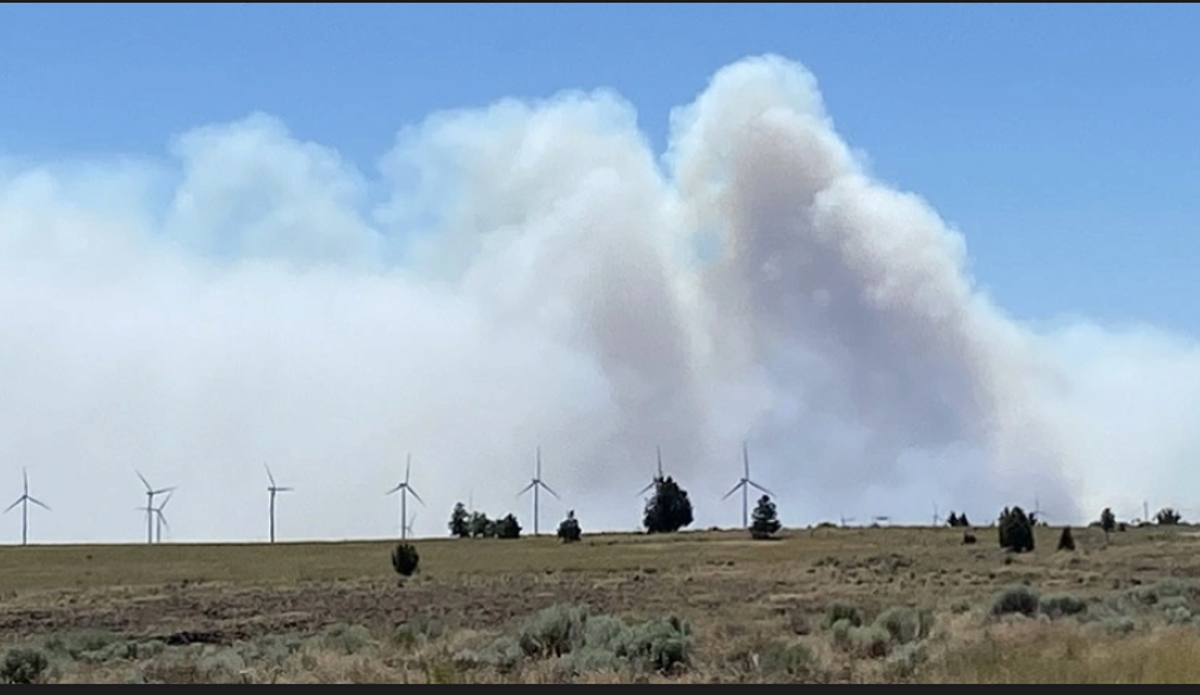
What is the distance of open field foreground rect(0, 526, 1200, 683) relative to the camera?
64.0 ft

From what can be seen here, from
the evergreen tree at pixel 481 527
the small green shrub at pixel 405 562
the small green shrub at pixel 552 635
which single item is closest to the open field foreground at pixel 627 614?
the small green shrub at pixel 552 635

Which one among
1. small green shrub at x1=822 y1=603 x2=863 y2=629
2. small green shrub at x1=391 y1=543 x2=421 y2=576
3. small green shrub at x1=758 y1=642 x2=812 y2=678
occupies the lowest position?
small green shrub at x1=758 y1=642 x2=812 y2=678

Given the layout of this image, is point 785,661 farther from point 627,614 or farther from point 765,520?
point 765,520

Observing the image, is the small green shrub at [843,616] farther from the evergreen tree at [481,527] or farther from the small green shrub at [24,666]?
A: the evergreen tree at [481,527]

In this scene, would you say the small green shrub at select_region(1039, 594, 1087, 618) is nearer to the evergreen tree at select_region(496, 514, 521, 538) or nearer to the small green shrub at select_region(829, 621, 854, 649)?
the small green shrub at select_region(829, 621, 854, 649)

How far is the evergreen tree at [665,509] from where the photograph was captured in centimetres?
15938

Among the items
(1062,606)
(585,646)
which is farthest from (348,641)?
(1062,606)

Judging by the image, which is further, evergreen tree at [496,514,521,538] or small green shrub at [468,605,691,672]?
evergreen tree at [496,514,521,538]

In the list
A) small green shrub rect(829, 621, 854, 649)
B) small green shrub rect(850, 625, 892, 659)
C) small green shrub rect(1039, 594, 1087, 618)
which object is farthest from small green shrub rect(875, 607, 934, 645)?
small green shrub rect(1039, 594, 1087, 618)

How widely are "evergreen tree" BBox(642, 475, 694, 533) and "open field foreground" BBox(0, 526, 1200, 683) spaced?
143 ft

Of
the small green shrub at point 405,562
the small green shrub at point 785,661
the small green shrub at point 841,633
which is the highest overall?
the small green shrub at point 405,562

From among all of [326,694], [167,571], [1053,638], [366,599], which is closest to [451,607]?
[366,599]

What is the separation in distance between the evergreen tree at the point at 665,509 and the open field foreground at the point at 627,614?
1718 inches

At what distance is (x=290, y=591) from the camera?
6744 cm
